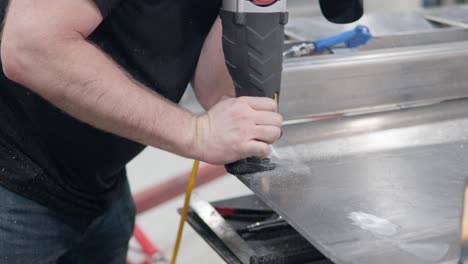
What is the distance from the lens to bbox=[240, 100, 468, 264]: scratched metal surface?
767 mm

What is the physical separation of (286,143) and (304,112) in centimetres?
11

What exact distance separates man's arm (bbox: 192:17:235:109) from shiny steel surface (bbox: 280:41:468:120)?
10 centimetres

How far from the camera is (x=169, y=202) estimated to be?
92.6 inches

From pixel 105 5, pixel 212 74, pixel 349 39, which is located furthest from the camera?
pixel 349 39

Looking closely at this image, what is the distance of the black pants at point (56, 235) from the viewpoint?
42.3 inches

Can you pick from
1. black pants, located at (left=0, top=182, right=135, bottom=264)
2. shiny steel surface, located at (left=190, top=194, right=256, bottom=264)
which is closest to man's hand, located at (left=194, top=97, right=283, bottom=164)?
shiny steel surface, located at (left=190, top=194, right=256, bottom=264)

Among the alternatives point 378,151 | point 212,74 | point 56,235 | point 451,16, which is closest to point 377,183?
point 378,151

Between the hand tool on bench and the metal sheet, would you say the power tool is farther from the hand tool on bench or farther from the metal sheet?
the metal sheet

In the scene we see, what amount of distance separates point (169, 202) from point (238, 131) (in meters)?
1.48

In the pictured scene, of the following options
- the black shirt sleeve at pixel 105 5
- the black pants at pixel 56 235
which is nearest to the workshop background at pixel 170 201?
the black pants at pixel 56 235

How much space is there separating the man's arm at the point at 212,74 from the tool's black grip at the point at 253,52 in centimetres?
17

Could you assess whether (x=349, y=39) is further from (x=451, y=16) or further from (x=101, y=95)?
(x=101, y=95)

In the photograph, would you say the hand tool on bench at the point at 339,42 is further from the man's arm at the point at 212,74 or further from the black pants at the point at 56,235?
the black pants at the point at 56,235

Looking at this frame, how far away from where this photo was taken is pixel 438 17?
1.51m
